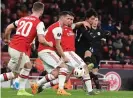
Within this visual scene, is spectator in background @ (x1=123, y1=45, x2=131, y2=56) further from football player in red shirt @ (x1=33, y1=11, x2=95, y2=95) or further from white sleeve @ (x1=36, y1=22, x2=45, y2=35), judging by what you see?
white sleeve @ (x1=36, y1=22, x2=45, y2=35)

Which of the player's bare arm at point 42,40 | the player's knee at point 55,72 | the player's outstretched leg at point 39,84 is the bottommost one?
the player's outstretched leg at point 39,84

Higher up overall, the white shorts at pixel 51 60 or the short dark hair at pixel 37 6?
the short dark hair at pixel 37 6

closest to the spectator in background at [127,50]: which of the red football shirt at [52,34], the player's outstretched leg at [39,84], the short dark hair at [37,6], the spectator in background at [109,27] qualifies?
the spectator in background at [109,27]

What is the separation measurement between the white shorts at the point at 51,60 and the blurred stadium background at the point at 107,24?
5886 mm

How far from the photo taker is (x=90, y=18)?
48.3ft

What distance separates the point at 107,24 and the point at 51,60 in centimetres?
1347

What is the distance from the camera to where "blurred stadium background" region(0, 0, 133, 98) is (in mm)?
19873

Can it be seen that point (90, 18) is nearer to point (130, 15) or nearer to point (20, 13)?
point (20, 13)

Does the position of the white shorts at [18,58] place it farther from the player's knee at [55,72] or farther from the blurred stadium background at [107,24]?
the blurred stadium background at [107,24]

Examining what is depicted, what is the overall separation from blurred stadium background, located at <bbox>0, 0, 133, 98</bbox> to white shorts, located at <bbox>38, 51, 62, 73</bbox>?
5.89 metres

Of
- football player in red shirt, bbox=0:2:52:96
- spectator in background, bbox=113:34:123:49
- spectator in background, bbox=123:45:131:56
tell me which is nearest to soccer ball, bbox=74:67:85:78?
football player in red shirt, bbox=0:2:52:96

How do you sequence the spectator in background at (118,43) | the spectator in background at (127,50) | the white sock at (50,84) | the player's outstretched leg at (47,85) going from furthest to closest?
the spectator in background at (118,43) < the spectator in background at (127,50) < the white sock at (50,84) < the player's outstretched leg at (47,85)

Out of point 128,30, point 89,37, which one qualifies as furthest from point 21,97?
point 128,30

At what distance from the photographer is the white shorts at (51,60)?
1307cm
